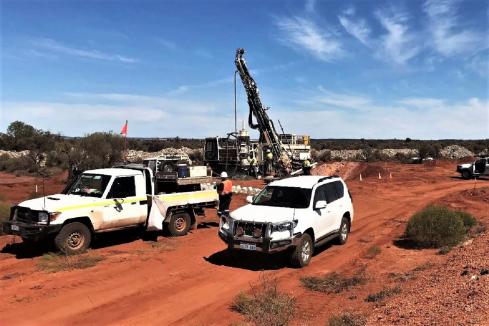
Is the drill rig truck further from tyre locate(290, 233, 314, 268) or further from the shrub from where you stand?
the shrub

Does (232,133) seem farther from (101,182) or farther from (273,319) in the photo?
(273,319)

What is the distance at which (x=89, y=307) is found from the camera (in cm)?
777

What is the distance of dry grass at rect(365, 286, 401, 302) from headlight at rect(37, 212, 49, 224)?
7127mm

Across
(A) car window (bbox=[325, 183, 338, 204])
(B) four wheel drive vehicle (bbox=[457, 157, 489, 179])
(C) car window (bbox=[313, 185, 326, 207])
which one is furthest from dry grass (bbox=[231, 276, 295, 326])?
(B) four wheel drive vehicle (bbox=[457, 157, 489, 179])

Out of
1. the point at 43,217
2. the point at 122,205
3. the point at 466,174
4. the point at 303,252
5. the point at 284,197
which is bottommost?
the point at 303,252

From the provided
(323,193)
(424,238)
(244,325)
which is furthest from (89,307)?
(424,238)

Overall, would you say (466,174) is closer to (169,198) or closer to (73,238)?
(169,198)

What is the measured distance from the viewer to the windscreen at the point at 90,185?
11883mm

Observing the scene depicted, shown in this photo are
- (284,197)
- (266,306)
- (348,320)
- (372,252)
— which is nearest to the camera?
(348,320)

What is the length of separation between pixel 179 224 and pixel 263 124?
19.6m

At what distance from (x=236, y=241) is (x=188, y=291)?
1.76m

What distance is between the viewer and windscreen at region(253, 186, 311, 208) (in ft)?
35.8

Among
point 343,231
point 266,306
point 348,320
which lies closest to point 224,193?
point 343,231

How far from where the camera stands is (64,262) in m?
→ 10.3
